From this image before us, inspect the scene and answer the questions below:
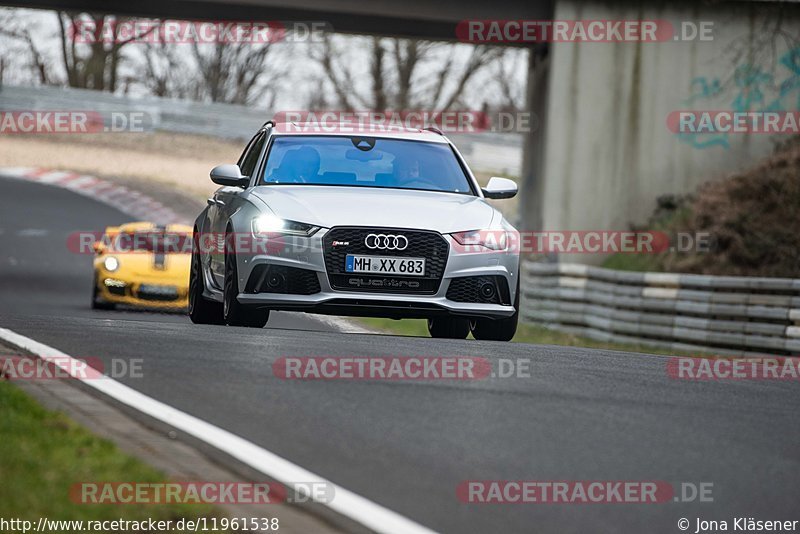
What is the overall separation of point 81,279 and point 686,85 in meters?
11.2

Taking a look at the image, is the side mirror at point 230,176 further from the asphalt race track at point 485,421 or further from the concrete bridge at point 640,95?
the concrete bridge at point 640,95

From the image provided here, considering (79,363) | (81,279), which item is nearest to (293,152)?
(79,363)

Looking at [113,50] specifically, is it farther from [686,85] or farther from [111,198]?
[686,85]

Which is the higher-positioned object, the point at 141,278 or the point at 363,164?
the point at 363,164

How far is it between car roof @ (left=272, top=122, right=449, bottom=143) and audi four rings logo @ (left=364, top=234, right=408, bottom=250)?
5.53 feet

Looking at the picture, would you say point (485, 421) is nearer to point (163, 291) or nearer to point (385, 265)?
point (385, 265)

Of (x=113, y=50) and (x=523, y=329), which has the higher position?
(x=113, y=50)

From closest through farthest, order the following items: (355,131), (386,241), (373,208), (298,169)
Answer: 1. (386,241)
2. (373,208)
3. (298,169)
4. (355,131)

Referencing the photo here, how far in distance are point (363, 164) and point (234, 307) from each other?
64.0 inches

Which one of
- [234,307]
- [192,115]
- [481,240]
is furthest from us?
[192,115]

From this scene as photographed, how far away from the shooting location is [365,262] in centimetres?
1127

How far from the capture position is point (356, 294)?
37.0ft

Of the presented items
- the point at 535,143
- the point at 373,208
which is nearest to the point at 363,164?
the point at 373,208

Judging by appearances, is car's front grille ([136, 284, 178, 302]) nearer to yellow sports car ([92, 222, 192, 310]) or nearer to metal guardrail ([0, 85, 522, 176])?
yellow sports car ([92, 222, 192, 310])
